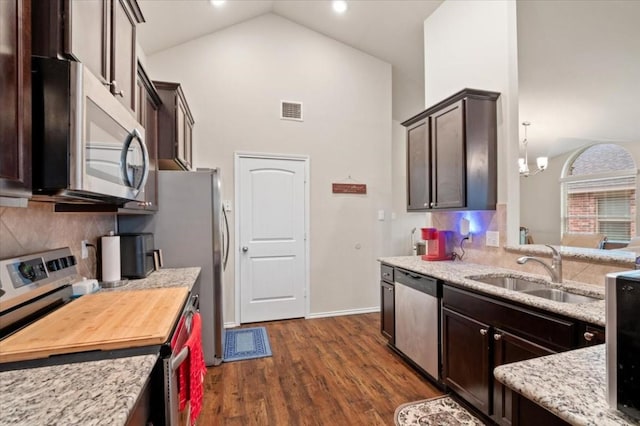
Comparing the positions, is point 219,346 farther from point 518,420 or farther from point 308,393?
point 518,420

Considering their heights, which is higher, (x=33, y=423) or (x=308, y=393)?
(x=33, y=423)

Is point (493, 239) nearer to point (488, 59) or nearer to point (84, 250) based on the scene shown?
point (488, 59)

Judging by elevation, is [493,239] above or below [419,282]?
above

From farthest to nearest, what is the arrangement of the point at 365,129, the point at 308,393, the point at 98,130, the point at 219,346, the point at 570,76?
the point at 365,129
the point at 570,76
the point at 219,346
the point at 308,393
the point at 98,130

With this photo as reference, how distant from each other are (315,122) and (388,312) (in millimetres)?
2575

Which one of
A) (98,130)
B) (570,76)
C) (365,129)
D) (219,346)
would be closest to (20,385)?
(98,130)

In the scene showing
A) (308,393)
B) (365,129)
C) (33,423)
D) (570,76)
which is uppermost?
(570,76)

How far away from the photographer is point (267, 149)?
3988 mm

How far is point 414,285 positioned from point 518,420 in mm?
1757

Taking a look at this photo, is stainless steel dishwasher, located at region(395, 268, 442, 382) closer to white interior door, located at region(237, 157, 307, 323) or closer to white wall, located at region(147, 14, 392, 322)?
white wall, located at region(147, 14, 392, 322)

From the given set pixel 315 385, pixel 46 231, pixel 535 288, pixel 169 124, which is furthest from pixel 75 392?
pixel 535 288

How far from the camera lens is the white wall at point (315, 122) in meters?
3.81

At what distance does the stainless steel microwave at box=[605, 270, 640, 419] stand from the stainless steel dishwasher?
171cm

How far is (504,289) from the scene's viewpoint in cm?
189
